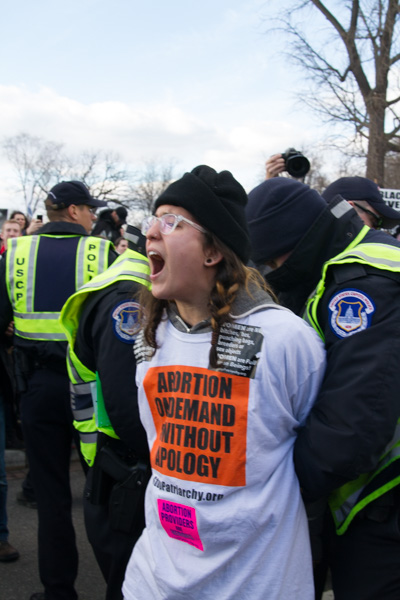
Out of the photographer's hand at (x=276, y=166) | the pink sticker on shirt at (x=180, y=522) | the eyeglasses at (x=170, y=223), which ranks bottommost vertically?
the pink sticker on shirt at (x=180, y=522)

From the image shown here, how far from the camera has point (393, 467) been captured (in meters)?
1.68

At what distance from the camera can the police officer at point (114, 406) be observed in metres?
2.03

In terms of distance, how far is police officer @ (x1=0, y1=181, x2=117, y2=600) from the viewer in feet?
9.80

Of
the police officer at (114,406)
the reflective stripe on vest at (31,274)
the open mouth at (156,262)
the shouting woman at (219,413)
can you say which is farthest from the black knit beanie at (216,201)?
the reflective stripe on vest at (31,274)

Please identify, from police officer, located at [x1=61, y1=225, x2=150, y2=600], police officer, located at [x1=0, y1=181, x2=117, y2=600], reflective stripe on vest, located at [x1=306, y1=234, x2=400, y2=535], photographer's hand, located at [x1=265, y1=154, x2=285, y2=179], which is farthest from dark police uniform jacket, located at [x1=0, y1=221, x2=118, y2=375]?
reflective stripe on vest, located at [x1=306, y1=234, x2=400, y2=535]

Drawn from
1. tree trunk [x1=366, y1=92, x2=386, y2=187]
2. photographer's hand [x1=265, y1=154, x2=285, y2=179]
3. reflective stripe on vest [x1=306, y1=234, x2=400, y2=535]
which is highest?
tree trunk [x1=366, y1=92, x2=386, y2=187]

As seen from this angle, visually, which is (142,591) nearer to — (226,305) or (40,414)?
(226,305)

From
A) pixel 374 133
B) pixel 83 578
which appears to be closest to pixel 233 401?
pixel 83 578

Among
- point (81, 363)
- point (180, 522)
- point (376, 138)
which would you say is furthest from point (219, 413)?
point (376, 138)

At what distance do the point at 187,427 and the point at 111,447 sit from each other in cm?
73

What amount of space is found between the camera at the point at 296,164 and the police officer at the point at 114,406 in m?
1.03

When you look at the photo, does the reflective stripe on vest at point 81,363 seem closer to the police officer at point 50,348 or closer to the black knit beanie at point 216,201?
the black knit beanie at point 216,201

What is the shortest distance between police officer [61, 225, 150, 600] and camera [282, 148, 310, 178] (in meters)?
1.03

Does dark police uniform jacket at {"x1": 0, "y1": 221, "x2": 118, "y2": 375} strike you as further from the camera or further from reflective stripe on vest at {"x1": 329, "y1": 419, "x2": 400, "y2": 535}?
reflective stripe on vest at {"x1": 329, "y1": 419, "x2": 400, "y2": 535}
